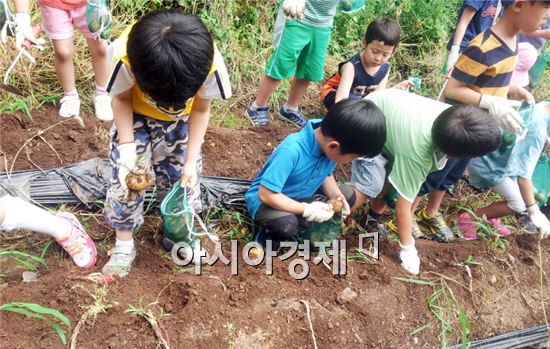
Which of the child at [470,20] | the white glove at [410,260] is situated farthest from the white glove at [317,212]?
the child at [470,20]

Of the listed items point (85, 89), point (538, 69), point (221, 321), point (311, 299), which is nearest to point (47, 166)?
point (85, 89)

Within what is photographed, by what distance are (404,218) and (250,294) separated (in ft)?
2.90

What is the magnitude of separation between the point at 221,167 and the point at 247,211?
407 millimetres

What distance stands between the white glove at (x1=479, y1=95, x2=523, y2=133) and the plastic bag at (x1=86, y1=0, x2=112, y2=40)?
2134 mm

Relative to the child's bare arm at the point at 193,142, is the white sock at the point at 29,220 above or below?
below

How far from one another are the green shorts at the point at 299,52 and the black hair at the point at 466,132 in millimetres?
1268

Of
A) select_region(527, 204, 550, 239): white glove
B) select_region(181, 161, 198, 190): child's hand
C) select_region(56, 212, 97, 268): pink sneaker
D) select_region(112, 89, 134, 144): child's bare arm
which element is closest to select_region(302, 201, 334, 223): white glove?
select_region(181, 161, 198, 190): child's hand

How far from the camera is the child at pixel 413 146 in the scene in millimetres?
2224

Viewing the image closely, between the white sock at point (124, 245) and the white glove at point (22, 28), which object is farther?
the white glove at point (22, 28)

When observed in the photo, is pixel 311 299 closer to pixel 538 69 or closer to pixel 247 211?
pixel 247 211

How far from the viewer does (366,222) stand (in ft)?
9.73

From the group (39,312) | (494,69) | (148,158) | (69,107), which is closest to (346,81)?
(494,69)

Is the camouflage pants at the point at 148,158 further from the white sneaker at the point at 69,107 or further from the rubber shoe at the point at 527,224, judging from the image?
the rubber shoe at the point at 527,224

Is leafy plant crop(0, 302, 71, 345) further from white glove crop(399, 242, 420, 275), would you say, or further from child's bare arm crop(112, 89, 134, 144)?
white glove crop(399, 242, 420, 275)
